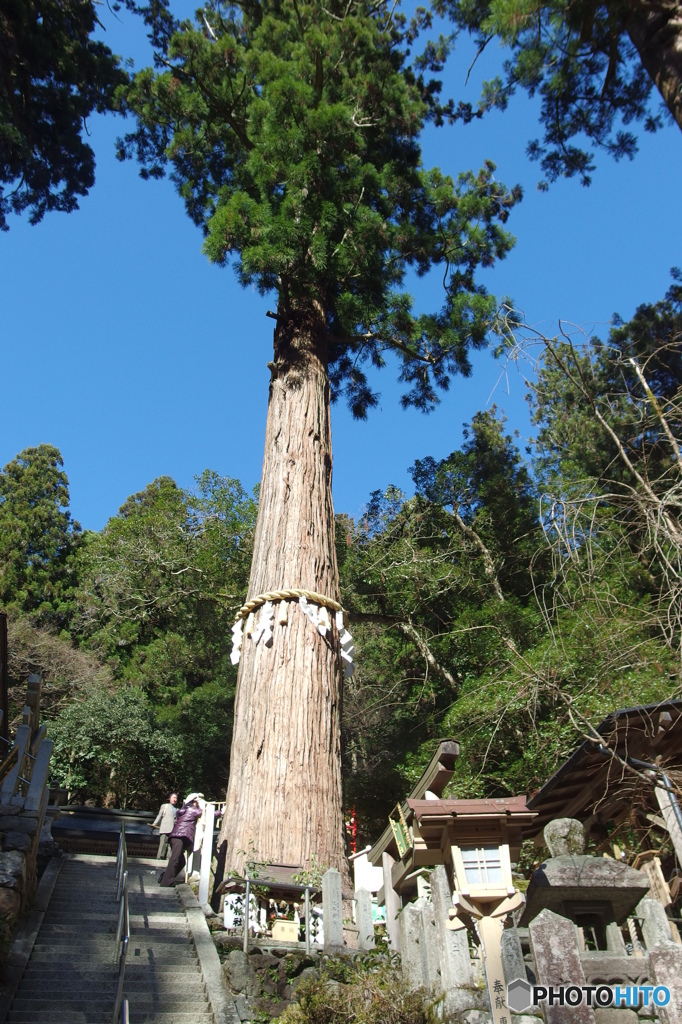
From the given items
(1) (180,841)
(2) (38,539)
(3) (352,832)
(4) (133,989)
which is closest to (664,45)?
(4) (133,989)

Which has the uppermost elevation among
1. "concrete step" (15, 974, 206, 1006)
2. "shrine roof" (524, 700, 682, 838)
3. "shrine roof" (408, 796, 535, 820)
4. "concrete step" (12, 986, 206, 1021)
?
"shrine roof" (524, 700, 682, 838)

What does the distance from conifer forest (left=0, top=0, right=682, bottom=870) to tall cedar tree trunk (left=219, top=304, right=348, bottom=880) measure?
0.03 meters

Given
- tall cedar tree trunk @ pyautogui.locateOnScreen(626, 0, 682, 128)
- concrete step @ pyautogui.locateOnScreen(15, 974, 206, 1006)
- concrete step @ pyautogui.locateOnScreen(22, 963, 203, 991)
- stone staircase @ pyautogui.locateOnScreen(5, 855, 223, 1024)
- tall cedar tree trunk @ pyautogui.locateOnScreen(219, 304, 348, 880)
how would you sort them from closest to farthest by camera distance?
stone staircase @ pyautogui.locateOnScreen(5, 855, 223, 1024) → concrete step @ pyautogui.locateOnScreen(15, 974, 206, 1006) → concrete step @ pyautogui.locateOnScreen(22, 963, 203, 991) → tall cedar tree trunk @ pyautogui.locateOnScreen(626, 0, 682, 128) → tall cedar tree trunk @ pyautogui.locateOnScreen(219, 304, 348, 880)

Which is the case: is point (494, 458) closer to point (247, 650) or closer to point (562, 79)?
point (562, 79)

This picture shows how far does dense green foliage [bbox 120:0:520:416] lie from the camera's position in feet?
27.9

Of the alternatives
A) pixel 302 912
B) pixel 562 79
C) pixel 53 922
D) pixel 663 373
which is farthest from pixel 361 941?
pixel 663 373

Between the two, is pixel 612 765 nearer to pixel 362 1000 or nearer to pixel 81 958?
pixel 362 1000

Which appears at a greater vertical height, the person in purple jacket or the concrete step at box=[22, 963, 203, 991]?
the person in purple jacket

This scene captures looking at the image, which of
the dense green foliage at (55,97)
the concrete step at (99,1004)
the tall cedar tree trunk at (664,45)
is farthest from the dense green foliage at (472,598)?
the dense green foliage at (55,97)

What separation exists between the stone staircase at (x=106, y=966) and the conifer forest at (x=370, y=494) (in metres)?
0.81

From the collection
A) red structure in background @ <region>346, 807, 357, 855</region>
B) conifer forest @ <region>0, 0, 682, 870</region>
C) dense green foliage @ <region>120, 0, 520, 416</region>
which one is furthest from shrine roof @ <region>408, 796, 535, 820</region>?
red structure in background @ <region>346, 807, 357, 855</region>

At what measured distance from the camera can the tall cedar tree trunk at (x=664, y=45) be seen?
16.0 feet

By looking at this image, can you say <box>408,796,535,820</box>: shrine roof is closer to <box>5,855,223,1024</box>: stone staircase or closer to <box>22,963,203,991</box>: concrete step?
<box>5,855,223,1024</box>: stone staircase

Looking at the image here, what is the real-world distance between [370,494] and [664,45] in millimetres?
9828
